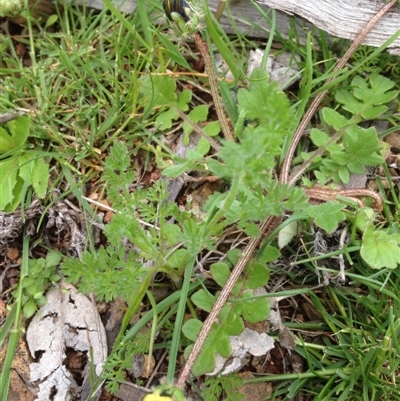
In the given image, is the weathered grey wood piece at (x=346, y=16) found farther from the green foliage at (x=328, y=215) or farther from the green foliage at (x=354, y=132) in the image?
the green foliage at (x=328, y=215)

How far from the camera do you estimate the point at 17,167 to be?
2725mm

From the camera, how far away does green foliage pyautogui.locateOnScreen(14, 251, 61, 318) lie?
2535 millimetres

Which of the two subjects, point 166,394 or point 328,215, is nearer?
point 166,394

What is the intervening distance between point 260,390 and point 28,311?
116 centimetres

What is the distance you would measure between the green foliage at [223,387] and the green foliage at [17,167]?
1.24m

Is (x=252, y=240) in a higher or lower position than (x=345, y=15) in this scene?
lower

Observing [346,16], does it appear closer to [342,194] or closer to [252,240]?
[342,194]

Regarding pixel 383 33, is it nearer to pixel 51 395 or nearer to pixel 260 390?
pixel 260 390

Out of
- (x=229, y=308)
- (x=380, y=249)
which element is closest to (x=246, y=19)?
(x=380, y=249)

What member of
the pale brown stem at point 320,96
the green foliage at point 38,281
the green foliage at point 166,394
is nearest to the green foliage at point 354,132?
the pale brown stem at point 320,96

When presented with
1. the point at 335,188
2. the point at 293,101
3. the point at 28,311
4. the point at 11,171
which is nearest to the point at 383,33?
the point at 293,101

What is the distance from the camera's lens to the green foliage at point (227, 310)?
2.21m

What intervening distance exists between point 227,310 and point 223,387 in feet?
1.09

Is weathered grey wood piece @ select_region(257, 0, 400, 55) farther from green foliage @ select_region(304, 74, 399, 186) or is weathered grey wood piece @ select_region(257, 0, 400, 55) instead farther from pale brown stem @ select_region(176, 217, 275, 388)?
pale brown stem @ select_region(176, 217, 275, 388)
